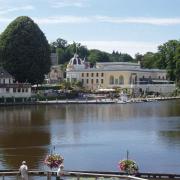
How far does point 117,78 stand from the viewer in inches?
5615

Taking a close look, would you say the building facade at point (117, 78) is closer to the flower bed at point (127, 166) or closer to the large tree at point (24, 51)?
the large tree at point (24, 51)

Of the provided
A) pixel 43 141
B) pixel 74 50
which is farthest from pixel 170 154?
pixel 74 50

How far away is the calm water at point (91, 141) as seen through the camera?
115ft

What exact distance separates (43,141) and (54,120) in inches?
847

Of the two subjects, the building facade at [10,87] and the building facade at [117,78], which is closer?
the building facade at [10,87]

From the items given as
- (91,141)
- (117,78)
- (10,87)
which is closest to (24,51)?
(10,87)

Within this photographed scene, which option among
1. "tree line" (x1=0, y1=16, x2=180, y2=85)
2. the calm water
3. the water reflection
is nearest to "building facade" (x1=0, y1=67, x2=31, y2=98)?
"tree line" (x1=0, y1=16, x2=180, y2=85)

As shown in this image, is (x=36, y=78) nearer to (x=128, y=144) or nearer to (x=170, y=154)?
(x=128, y=144)

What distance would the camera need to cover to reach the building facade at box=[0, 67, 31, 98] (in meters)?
104

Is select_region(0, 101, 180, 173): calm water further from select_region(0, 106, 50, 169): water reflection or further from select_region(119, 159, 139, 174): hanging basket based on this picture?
select_region(119, 159, 139, 174): hanging basket

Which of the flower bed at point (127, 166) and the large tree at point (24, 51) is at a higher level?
the large tree at point (24, 51)

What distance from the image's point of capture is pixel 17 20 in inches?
4267

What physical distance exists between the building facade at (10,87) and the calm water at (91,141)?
3055cm

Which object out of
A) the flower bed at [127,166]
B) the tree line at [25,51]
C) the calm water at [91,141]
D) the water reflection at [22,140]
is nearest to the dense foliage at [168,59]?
the tree line at [25,51]
